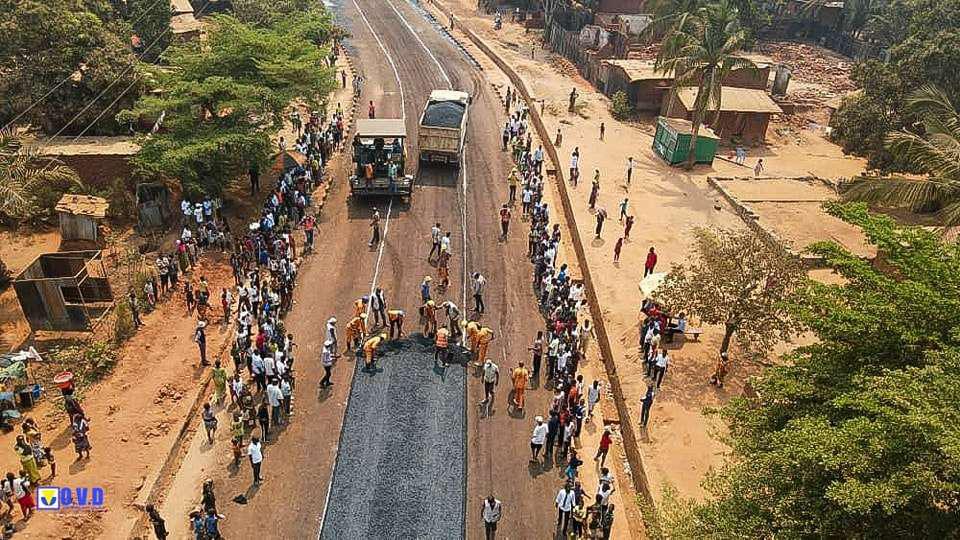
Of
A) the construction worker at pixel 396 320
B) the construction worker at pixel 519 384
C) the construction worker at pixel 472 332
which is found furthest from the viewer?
the construction worker at pixel 396 320

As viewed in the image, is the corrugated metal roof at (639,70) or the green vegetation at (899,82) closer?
the green vegetation at (899,82)

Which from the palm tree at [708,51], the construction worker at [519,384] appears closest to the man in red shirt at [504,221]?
the construction worker at [519,384]

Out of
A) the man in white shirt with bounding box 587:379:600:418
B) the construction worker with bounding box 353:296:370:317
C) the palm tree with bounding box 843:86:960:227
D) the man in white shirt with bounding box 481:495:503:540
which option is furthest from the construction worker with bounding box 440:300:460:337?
the palm tree with bounding box 843:86:960:227

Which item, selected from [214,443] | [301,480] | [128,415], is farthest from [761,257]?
[128,415]

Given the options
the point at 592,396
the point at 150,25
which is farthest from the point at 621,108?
the point at 592,396

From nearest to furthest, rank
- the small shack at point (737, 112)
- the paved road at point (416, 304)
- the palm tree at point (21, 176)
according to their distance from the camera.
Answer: the paved road at point (416, 304), the palm tree at point (21, 176), the small shack at point (737, 112)

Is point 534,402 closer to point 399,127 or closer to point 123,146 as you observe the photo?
Answer: point 399,127

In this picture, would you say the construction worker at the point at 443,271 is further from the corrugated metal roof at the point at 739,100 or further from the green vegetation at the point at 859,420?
the corrugated metal roof at the point at 739,100
